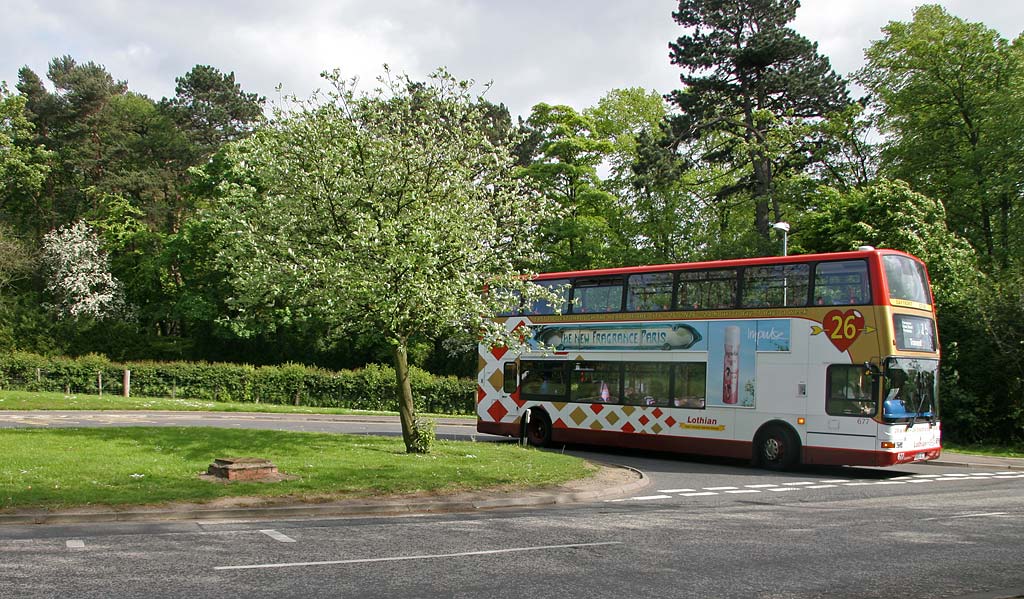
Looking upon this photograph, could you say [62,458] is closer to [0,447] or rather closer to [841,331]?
[0,447]

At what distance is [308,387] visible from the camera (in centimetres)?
4262

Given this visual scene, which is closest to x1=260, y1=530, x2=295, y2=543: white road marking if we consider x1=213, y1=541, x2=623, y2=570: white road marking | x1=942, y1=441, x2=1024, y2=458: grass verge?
x1=213, y1=541, x2=623, y2=570: white road marking

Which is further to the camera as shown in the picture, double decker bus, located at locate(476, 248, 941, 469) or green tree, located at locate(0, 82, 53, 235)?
green tree, located at locate(0, 82, 53, 235)

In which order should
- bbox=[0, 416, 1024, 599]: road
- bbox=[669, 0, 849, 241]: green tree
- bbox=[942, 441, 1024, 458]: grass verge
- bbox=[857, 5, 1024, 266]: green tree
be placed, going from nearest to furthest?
bbox=[0, 416, 1024, 599]: road < bbox=[942, 441, 1024, 458]: grass verge < bbox=[857, 5, 1024, 266]: green tree < bbox=[669, 0, 849, 241]: green tree

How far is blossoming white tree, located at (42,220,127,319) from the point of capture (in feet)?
176

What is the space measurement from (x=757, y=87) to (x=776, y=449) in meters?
28.1

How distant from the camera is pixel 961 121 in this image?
41.5m

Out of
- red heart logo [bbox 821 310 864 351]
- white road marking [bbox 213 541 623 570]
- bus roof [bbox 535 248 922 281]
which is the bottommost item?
white road marking [bbox 213 541 623 570]

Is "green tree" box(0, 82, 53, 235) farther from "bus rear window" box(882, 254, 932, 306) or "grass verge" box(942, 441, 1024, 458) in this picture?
"grass verge" box(942, 441, 1024, 458)

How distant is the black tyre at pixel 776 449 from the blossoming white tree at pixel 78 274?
4644 cm

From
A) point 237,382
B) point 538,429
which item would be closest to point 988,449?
point 538,429

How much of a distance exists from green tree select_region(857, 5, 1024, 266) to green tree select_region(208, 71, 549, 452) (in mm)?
27711

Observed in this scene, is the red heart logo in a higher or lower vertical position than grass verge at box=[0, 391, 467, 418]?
higher

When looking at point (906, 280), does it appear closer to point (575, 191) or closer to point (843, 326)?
point (843, 326)
